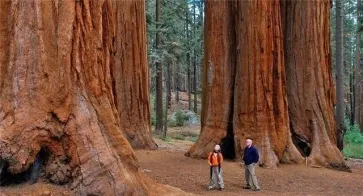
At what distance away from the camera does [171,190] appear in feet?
25.4

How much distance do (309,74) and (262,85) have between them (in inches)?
98.2

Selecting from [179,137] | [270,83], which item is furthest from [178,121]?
[270,83]

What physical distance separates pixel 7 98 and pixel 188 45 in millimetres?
36942

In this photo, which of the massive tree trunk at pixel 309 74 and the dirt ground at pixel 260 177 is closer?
the dirt ground at pixel 260 177

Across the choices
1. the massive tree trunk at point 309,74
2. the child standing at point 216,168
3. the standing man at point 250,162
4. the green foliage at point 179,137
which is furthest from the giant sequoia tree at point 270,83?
the green foliage at point 179,137

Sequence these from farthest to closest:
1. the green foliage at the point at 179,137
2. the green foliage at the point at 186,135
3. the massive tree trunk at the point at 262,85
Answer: the green foliage at the point at 186,135 → the green foliage at the point at 179,137 → the massive tree trunk at the point at 262,85

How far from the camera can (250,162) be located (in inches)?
429

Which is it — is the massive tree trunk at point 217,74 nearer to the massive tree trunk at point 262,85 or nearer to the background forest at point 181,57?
the massive tree trunk at point 262,85

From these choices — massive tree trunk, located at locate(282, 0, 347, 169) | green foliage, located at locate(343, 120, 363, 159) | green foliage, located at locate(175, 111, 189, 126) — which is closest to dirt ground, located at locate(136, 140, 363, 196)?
massive tree trunk, located at locate(282, 0, 347, 169)

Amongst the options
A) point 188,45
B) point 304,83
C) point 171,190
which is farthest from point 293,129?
point 188,45

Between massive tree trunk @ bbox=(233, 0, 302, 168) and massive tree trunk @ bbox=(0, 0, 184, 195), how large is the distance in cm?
832

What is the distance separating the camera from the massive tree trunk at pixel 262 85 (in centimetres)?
1412

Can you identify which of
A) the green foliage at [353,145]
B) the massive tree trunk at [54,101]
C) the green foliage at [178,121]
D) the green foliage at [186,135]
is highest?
the massive tree trunk at [54,101]

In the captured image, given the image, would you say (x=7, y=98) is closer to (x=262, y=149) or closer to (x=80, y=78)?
(x=80, y=78)
